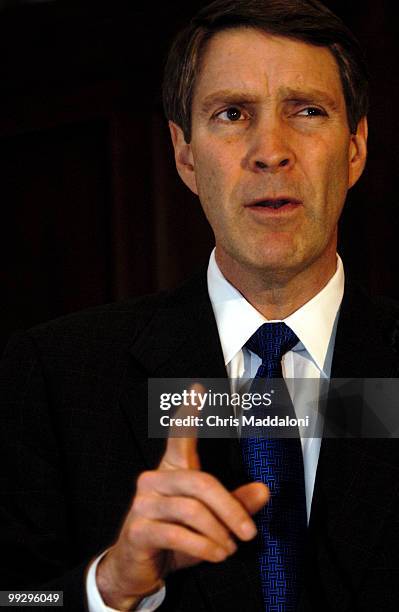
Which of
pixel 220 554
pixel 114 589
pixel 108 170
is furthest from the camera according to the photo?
pixel 108 170

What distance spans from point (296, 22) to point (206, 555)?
1.52 ft

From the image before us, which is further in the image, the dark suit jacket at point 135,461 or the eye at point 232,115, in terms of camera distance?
the eye at point 232,115

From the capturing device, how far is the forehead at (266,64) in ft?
2.82

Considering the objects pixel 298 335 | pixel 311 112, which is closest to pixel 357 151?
pixel 311 112

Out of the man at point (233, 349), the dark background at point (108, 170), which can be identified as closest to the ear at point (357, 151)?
the man at point (233, 349)

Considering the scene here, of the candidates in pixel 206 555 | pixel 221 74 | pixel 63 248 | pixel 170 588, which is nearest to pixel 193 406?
pixel 206 555

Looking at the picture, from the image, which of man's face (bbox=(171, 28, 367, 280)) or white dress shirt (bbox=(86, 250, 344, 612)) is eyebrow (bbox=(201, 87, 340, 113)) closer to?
man's face (bbox=(171, 28, 367, 280))

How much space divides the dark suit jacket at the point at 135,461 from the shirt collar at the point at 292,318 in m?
0.01

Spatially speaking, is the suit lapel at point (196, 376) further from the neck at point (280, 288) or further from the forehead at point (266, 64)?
the forehead at point (266, 64)

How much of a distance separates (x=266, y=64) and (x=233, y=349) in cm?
24

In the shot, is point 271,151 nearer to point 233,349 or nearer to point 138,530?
point 233,349

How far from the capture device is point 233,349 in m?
0.85

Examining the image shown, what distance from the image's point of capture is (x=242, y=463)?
0.78 metres

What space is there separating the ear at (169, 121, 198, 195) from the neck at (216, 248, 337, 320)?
0.12 metres
